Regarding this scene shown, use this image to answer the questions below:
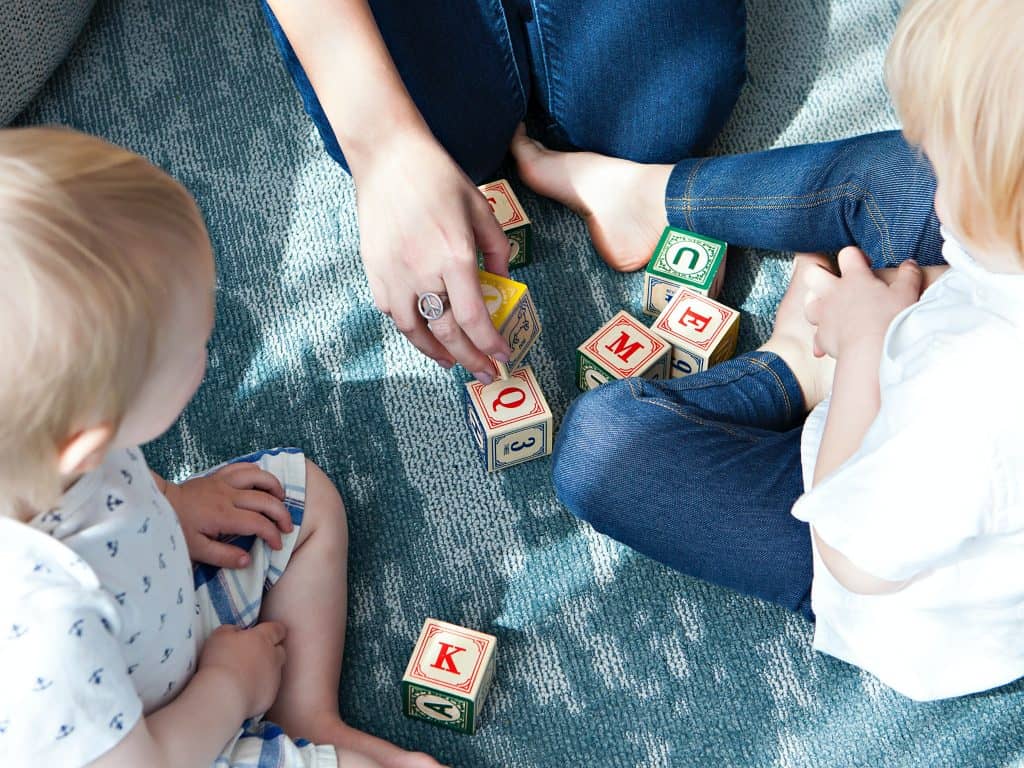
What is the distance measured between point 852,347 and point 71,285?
0.69m

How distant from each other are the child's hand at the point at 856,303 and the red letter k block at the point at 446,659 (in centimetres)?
47

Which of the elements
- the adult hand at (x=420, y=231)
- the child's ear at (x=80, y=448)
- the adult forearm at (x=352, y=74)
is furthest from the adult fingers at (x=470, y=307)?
the child's ear at (x=80, y=448)

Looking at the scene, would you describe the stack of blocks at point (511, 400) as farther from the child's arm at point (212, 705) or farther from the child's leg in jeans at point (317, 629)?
the child's arm at point (212, 705)

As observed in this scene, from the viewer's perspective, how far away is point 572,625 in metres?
1.09

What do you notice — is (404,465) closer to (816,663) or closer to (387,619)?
(387,619)

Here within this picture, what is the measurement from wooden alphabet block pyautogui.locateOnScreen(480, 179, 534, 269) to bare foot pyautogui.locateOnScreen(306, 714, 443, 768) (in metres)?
0.59

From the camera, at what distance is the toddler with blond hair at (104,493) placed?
619 millimetres

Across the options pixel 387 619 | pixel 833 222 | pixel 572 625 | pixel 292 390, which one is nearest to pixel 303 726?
pixel 387 619

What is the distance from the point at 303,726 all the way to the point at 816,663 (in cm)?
52

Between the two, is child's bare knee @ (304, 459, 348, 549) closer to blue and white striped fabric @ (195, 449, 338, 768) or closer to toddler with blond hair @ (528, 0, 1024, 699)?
blue and white striped fabric @ (195, 449, 338, 768)

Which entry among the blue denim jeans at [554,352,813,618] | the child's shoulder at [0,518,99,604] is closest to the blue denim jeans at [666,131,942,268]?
the blue denim jeans at [554,352,813,618]

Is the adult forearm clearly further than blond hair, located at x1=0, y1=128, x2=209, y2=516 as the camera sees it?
Yes

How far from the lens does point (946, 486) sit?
73cm

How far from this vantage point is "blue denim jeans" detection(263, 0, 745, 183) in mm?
1213
